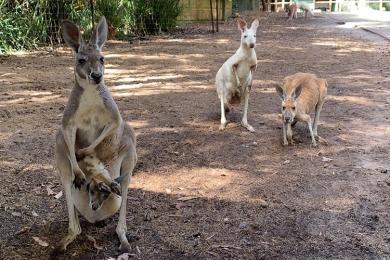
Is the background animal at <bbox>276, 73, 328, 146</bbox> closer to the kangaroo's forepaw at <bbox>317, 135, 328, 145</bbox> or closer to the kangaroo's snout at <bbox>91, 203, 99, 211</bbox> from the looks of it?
the kangaroo's forepaw at <bbox>317, 135, 328, 145</bbox>

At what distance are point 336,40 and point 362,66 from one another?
150 inches

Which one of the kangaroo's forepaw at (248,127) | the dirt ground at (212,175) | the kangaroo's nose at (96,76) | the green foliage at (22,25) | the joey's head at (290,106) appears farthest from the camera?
the green foliage at (22,25)

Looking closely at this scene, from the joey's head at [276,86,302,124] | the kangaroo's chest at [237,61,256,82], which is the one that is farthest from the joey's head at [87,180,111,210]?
the kangaroo's chest at [237,61,256,82]

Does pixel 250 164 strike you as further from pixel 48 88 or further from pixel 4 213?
pixel 48 88

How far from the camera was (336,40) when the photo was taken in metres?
11.6

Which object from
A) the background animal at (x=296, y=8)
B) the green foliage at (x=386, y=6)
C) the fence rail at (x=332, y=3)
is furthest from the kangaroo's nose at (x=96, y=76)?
the green foliage at (x=386, y=6)

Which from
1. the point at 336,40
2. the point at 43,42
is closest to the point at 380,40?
the point at 336,40

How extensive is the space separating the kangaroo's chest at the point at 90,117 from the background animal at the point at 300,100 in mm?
1962

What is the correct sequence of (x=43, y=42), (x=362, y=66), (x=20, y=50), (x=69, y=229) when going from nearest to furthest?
(x=69, y=229)
(x=362, y=66)
(x=20, y=50)
(x=43, y=42)

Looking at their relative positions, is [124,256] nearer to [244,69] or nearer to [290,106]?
[290,106]

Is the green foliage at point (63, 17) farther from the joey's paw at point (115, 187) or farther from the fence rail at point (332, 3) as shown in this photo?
the fence rail at point (332, 3)

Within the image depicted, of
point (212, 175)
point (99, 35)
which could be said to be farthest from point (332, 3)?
point (99, 35)

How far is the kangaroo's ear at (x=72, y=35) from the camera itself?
2609 mm

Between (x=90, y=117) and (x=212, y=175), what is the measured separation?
49.8 inches
